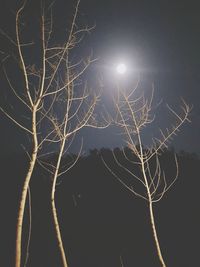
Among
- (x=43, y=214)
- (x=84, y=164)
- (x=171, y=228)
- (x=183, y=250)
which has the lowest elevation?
(x=183, y=250)

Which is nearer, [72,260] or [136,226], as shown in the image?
[72,260]

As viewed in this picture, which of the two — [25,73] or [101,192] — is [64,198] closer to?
[101,192]

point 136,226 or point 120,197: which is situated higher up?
point 120,197

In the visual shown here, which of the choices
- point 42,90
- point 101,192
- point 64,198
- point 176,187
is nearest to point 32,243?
point 64,198

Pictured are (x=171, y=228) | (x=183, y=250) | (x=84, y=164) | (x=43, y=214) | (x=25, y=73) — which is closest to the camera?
(x=25, y=73)

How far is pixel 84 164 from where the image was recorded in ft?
117

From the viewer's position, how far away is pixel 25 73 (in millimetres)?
6598

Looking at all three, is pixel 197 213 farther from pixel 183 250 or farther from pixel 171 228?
pixel 183 250

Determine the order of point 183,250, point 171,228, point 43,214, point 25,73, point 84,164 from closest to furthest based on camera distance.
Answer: point 25,73
point 183,250
point 171,228
point 43,214
point 84,164

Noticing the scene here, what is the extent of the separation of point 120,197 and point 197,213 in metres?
7.27

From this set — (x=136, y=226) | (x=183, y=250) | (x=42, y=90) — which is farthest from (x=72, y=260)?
(x=42, y=90)

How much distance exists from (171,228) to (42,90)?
2431cm

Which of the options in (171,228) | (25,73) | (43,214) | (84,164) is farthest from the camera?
(84,164)

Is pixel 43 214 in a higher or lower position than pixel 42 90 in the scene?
higher
